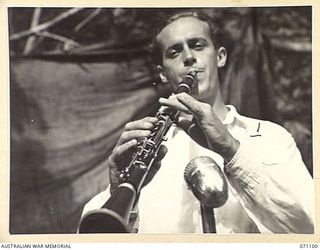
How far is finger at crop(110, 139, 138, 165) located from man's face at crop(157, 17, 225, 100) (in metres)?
0.09

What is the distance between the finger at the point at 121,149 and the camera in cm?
68

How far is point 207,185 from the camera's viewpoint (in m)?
0.68

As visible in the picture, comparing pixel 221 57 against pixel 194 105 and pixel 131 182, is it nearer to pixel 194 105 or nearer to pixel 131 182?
pixel 194 105

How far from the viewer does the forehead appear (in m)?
0.68

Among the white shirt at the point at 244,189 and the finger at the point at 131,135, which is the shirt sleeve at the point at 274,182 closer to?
the white shirt at the point at 244,189

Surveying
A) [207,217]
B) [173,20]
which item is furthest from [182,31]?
[207,217]

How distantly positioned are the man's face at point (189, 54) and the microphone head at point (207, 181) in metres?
0.08

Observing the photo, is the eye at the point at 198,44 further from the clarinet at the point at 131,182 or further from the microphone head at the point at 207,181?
the microphone head at the point at 207,181

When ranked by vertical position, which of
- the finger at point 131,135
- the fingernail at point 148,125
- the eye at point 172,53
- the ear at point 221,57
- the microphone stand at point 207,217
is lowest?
the microphone stand at point 207,217

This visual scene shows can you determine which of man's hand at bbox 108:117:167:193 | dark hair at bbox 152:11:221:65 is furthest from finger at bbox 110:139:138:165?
dark hair at bbox 152:11:221:65

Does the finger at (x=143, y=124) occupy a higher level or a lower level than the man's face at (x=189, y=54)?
lower

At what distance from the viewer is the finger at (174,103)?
0.68 metres

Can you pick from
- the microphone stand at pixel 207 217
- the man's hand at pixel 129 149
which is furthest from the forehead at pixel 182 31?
the microphone stand at pixel 207 217

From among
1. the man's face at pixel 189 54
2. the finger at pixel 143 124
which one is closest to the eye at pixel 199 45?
the man's face at pixel 189 54
